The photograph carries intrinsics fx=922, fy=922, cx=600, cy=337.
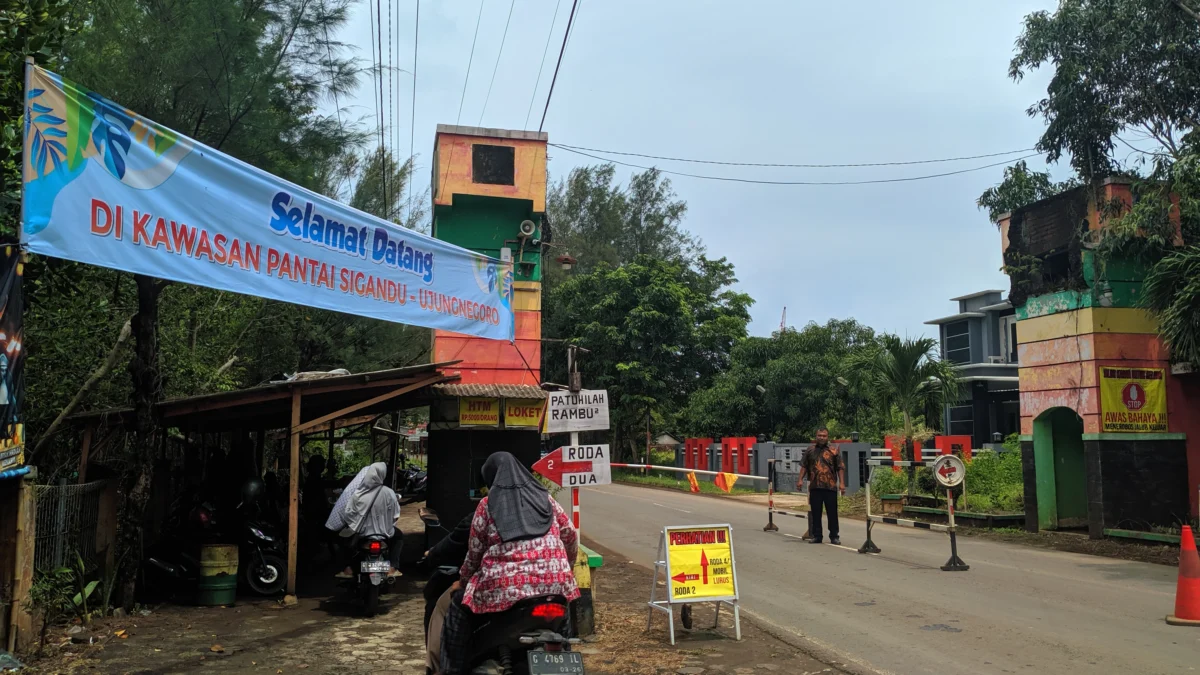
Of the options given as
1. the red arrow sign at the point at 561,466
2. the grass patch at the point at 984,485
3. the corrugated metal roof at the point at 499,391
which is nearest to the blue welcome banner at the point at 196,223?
the red arrow sign at the point at 561,466

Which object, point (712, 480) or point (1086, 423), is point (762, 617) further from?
point (712, 480)

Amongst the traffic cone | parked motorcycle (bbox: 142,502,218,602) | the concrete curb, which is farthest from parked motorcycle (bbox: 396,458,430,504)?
the traffic cone

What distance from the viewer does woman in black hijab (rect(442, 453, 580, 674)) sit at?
4.79m

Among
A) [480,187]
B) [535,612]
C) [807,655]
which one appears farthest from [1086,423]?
[535,612]

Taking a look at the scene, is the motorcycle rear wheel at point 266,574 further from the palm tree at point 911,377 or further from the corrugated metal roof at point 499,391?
the palm tree at point 911,377

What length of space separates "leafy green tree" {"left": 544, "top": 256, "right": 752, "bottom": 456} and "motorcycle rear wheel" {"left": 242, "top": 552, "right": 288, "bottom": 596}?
31842 millimetres

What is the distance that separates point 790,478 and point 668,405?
13090 millimetres

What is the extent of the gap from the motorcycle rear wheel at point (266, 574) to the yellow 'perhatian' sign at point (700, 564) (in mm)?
4951

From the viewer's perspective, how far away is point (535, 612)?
4734 millimetres

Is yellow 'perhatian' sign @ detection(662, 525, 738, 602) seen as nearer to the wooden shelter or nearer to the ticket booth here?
the wooden shelter

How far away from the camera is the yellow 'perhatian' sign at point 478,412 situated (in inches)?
605

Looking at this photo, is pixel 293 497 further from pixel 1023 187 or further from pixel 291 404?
pixel 1023 187

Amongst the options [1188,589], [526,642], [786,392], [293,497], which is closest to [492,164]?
[293,497]

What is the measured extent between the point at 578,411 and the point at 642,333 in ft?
111
